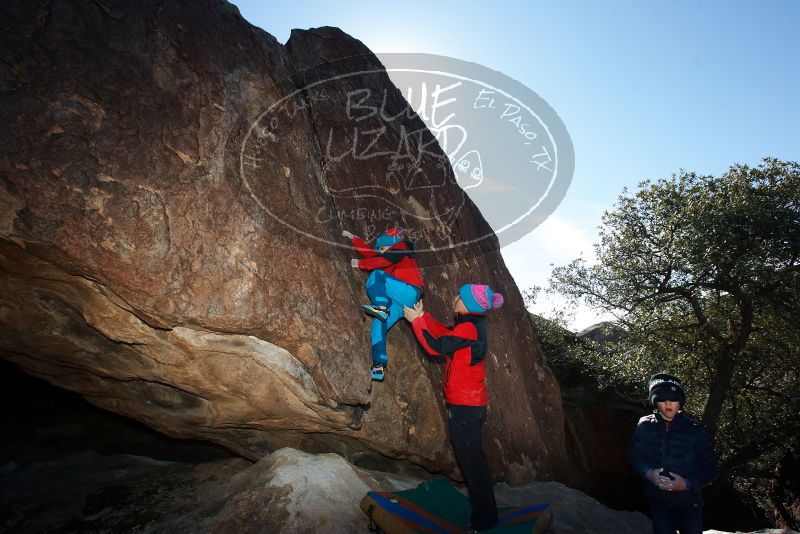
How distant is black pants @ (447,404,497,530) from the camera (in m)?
4.25

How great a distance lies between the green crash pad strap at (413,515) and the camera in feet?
12.9

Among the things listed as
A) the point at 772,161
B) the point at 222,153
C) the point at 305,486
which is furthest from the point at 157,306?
the point at 772,161

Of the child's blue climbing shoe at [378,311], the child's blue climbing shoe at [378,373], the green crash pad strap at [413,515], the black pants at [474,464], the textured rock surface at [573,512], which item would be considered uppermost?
the child's blue climbing shoe at [378,311]

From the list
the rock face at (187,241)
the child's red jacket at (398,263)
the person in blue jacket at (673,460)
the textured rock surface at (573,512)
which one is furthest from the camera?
the textured rock surface at (573,512)

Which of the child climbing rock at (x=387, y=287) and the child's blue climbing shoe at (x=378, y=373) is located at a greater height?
the child climbing rock at (x=387, y=287)

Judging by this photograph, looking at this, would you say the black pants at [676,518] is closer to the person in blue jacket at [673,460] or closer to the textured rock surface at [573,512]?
the person in blue jacket at [673,460]

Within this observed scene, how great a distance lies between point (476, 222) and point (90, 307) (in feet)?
26.6

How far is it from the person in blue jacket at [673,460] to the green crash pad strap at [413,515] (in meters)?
2.12

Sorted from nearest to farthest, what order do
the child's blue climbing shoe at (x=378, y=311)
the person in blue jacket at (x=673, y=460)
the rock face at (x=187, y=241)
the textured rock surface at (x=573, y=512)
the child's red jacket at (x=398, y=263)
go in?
the rock face at (x=187, y=241) → the person in blue jacket at (x=673, y=460) → the child's blue climbing shoe at (x=378, y=311) → the child's red jacket at (x=398, y=263) → the textured rock surface at (x=573, y=512)

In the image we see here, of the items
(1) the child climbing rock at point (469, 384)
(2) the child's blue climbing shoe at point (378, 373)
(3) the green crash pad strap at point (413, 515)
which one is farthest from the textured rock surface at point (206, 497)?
(1) the child climbing rock at point (469, 384)

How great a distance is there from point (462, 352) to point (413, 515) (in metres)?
1.67

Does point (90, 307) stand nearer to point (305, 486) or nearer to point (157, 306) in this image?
point (157, 306)

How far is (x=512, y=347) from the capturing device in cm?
923

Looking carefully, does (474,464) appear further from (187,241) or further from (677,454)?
(187,241)
